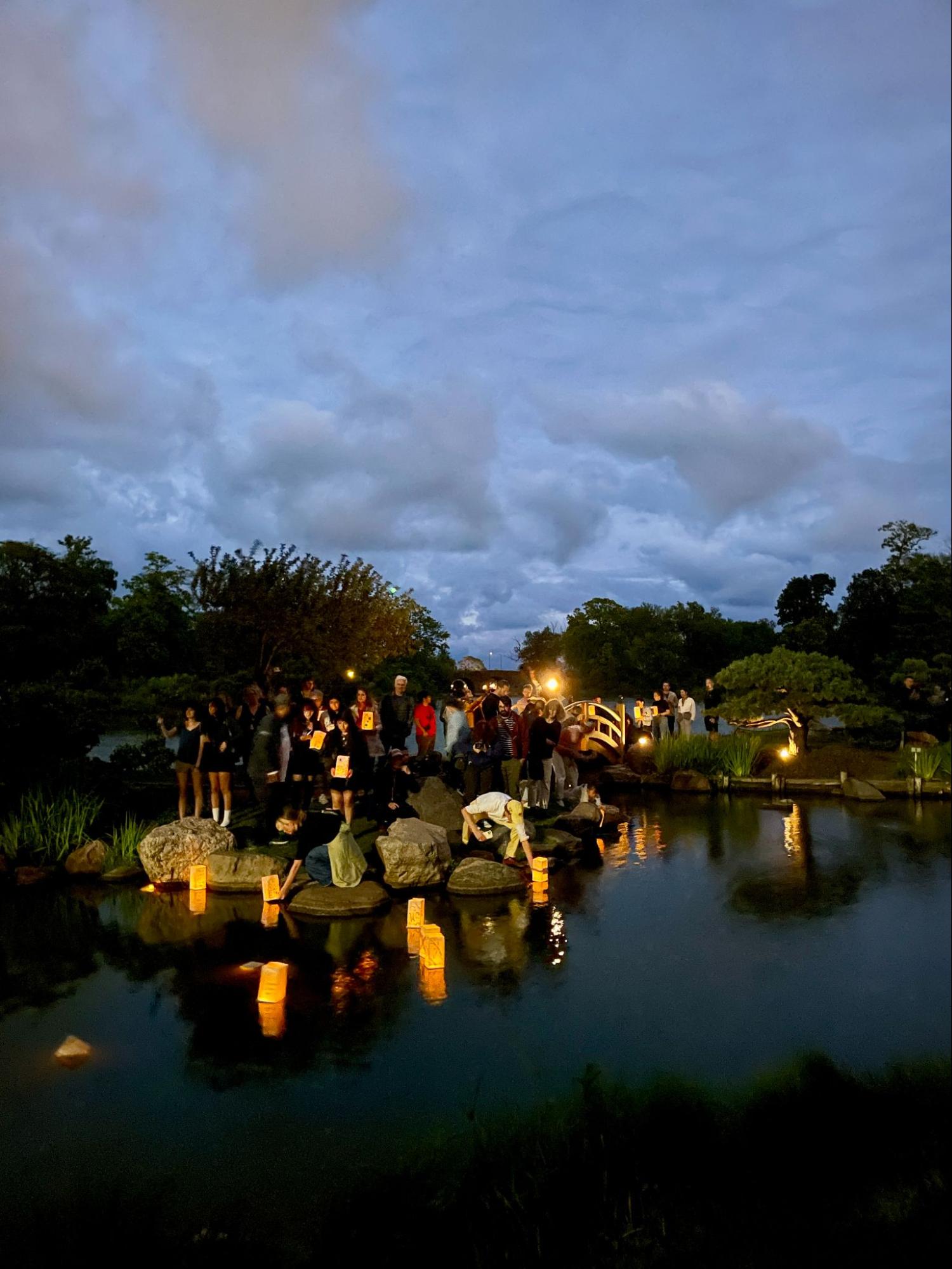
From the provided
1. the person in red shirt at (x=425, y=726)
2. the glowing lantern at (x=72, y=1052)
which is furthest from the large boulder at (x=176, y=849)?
the person in red shirt at (x=425, y=726)

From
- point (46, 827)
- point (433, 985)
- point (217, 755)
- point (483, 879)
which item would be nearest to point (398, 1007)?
point (433, 985)

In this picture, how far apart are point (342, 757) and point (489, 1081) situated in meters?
5.75

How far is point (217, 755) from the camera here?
39.1ft

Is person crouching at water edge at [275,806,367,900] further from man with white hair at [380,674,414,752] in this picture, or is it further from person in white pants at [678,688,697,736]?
person in white pants at [678,688,697,736]

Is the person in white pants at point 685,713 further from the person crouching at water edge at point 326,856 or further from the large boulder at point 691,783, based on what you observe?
the person crouching at water edge at point 326,856

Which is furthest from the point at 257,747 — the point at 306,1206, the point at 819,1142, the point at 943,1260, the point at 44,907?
the point at 943,1260

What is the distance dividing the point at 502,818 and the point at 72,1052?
257 inches

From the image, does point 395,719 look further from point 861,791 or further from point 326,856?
point 861,791

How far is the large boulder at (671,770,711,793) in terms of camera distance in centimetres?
1822

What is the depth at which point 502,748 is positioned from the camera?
43.6 feet

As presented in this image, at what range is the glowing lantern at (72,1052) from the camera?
6.00 metres

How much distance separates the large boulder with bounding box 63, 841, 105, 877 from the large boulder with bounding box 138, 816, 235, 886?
77 cm

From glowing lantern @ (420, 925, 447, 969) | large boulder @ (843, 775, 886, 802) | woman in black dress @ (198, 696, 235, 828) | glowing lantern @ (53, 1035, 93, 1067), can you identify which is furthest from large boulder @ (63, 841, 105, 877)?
large boulder @ (843, 775, 886, 802)

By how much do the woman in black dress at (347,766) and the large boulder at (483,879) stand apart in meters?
1.63
